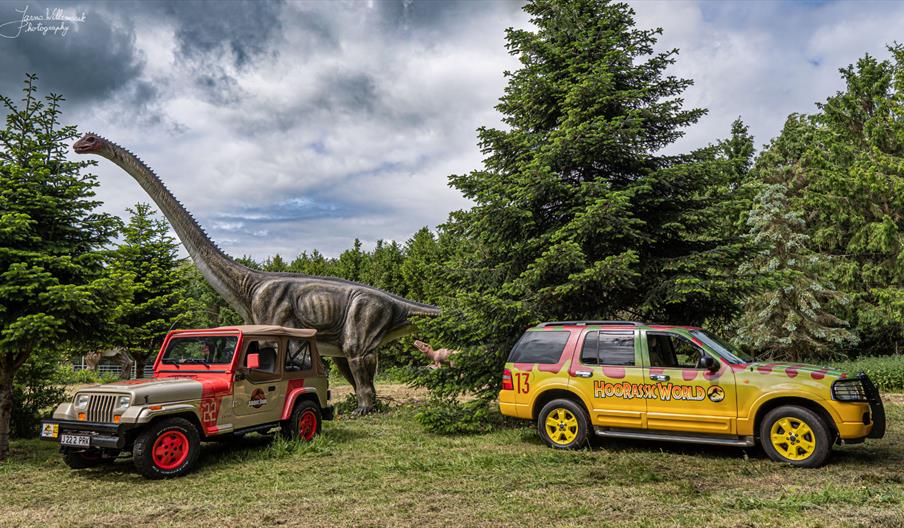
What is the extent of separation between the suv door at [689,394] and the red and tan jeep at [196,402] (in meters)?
5.41

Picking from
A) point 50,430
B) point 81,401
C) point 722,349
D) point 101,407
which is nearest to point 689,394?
point 722,349

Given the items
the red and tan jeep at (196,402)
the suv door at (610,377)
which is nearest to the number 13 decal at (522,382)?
the suv door at (610,377)

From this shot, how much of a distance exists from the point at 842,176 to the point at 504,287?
61.4 ft

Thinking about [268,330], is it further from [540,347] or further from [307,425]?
[540,347]

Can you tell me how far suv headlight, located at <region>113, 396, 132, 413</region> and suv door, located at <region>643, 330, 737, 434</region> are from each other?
6.87 meters

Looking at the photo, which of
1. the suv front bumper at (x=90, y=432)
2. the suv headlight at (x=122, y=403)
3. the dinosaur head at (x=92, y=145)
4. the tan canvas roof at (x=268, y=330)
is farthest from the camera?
the dinosaur head at (x=92, y=145)

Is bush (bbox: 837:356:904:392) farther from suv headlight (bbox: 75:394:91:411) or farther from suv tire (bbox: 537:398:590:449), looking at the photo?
suv headlight (bbox: 75:394:91:411)

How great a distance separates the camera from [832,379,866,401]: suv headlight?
283 inches

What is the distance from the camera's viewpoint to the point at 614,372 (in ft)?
28.1

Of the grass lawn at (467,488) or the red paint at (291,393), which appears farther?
the red paint at (291,393)

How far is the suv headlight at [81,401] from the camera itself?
24.5 ft

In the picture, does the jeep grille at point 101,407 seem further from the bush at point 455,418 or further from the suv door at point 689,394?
the suv door at point 689,394

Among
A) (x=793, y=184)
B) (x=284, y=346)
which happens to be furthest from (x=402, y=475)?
(x=793, y=184)

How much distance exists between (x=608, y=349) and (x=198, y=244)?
969cm
